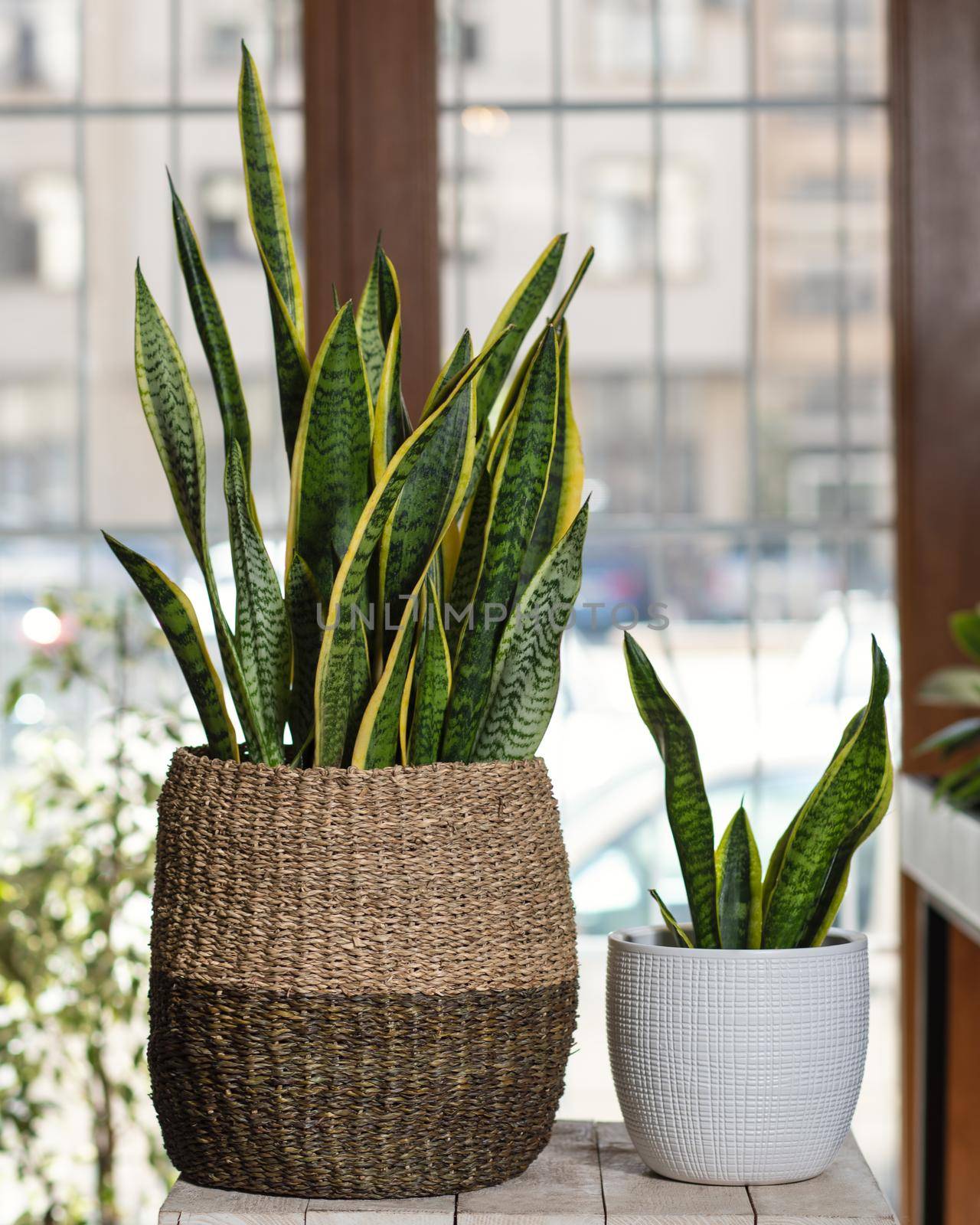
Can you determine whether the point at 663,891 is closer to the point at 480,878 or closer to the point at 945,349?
the point at 945,349

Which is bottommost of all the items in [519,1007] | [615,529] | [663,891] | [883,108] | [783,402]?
[663,891]

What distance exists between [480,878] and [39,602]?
1.31m

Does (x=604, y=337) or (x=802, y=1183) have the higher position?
(x=604, y=337)

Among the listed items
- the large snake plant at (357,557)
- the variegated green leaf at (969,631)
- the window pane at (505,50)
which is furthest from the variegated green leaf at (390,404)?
the window pane at (505,50)

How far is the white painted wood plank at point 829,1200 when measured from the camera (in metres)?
0.75

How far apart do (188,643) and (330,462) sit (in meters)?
0.14

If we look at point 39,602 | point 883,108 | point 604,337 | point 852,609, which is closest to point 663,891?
point 852,609

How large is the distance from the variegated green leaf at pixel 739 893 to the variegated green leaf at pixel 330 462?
0.98ft

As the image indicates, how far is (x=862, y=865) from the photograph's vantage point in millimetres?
1870

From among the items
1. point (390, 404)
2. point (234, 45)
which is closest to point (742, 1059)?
point (390, 404)

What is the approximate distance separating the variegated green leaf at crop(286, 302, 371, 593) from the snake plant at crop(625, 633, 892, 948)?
0.19 metres

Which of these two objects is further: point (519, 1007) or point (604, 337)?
point (604, 337)

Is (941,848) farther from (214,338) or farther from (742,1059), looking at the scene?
(214,338)

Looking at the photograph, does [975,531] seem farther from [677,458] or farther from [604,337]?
[604,337]
